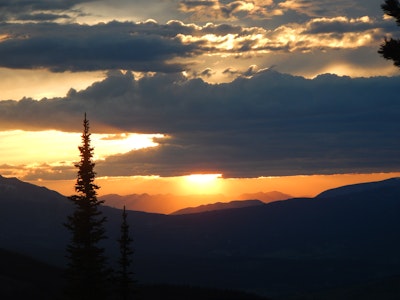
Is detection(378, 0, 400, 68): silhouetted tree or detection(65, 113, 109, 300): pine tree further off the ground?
detection(378, 0, 400, 68): silhouetted tree

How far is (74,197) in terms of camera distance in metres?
61.1

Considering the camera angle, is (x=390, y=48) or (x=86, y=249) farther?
(x=86, y=249)

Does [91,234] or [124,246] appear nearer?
[91,234]

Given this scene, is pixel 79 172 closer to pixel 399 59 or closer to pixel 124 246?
pixel 124 246

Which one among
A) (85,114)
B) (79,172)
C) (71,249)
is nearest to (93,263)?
(71,249)

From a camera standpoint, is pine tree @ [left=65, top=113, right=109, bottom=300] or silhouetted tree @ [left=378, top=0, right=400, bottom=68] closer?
silhouetted tree @ [left=378, top=0, right=400, bottom=68]

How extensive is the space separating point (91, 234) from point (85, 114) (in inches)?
384

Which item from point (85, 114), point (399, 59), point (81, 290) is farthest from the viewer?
point (85, 114)

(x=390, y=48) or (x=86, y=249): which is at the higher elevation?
(x=390, y=48)

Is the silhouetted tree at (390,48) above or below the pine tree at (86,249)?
above

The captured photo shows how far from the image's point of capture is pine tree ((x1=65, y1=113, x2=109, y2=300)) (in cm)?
5953

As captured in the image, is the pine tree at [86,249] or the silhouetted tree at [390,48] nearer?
the silhouetted tree at [390,48]

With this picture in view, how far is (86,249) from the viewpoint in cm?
5991

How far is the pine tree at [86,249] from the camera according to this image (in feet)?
195
